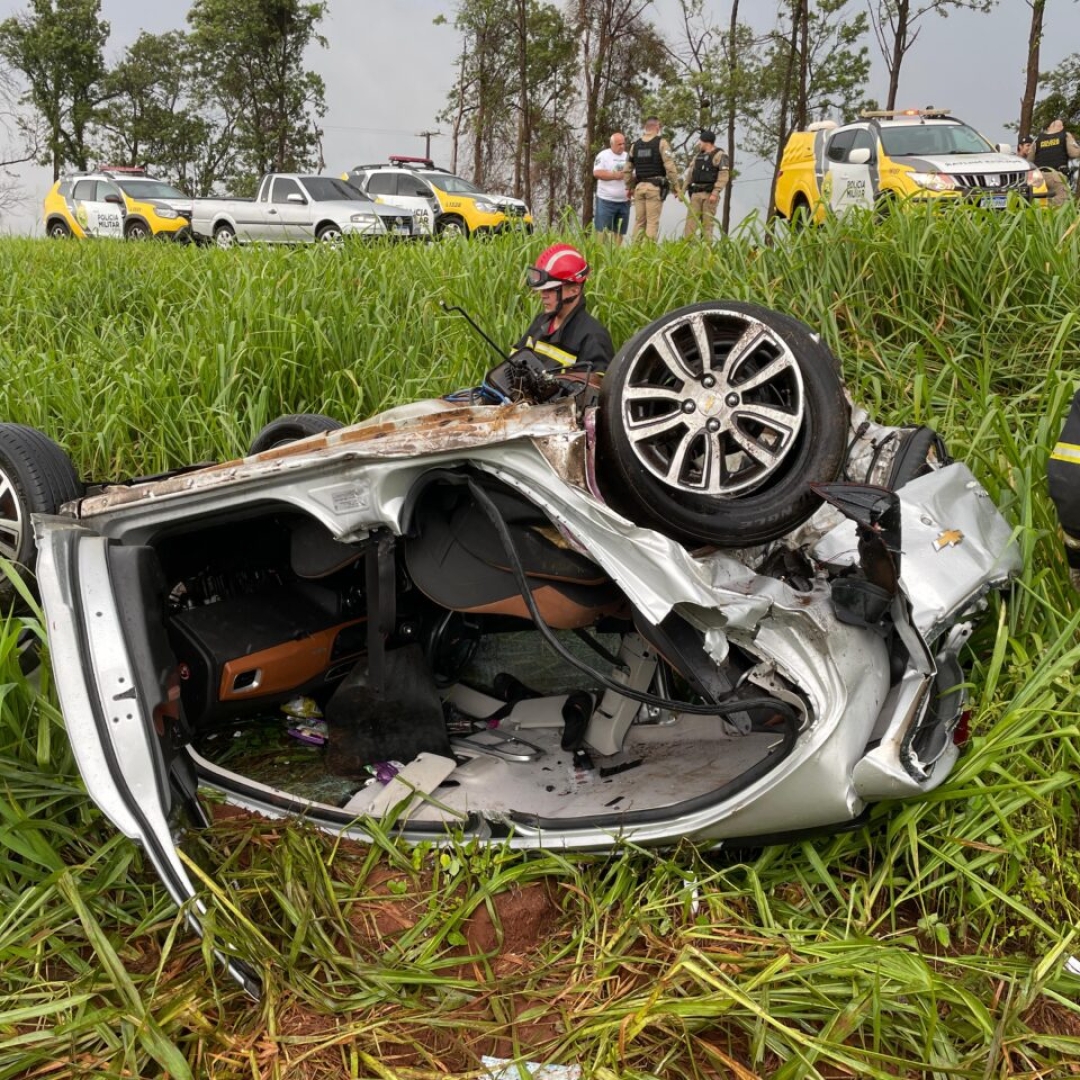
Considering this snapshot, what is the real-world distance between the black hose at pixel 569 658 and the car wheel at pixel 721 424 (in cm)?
34

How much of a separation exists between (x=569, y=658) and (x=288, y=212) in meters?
14.2

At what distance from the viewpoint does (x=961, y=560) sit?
244 cm

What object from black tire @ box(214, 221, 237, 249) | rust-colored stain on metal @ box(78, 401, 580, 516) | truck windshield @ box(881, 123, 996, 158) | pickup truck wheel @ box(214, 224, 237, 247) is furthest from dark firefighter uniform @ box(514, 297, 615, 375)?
black tire @ box(214, 221, 237, 249)

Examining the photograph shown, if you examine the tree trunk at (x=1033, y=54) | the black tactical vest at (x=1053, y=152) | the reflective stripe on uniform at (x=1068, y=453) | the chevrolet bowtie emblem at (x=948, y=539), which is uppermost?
the tree trunk at (x=1033, y=54)

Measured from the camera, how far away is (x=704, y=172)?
10242mm

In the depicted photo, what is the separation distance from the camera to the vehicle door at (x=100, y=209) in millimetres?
17125

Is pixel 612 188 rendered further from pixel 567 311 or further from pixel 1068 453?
pixel 1068 453

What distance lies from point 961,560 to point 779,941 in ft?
3.36

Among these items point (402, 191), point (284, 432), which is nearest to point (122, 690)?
point (284, 432)

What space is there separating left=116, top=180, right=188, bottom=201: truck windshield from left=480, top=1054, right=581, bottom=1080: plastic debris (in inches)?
707

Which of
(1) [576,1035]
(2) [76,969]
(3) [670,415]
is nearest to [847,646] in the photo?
(3) [670,415]

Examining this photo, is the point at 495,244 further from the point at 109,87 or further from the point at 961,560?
the point at 109,87

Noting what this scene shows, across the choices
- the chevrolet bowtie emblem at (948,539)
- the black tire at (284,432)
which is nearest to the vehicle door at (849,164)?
the black tire at (284,432)

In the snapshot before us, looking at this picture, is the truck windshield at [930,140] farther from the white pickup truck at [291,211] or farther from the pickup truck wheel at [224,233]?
the pickup truck wheel at [224,233]
